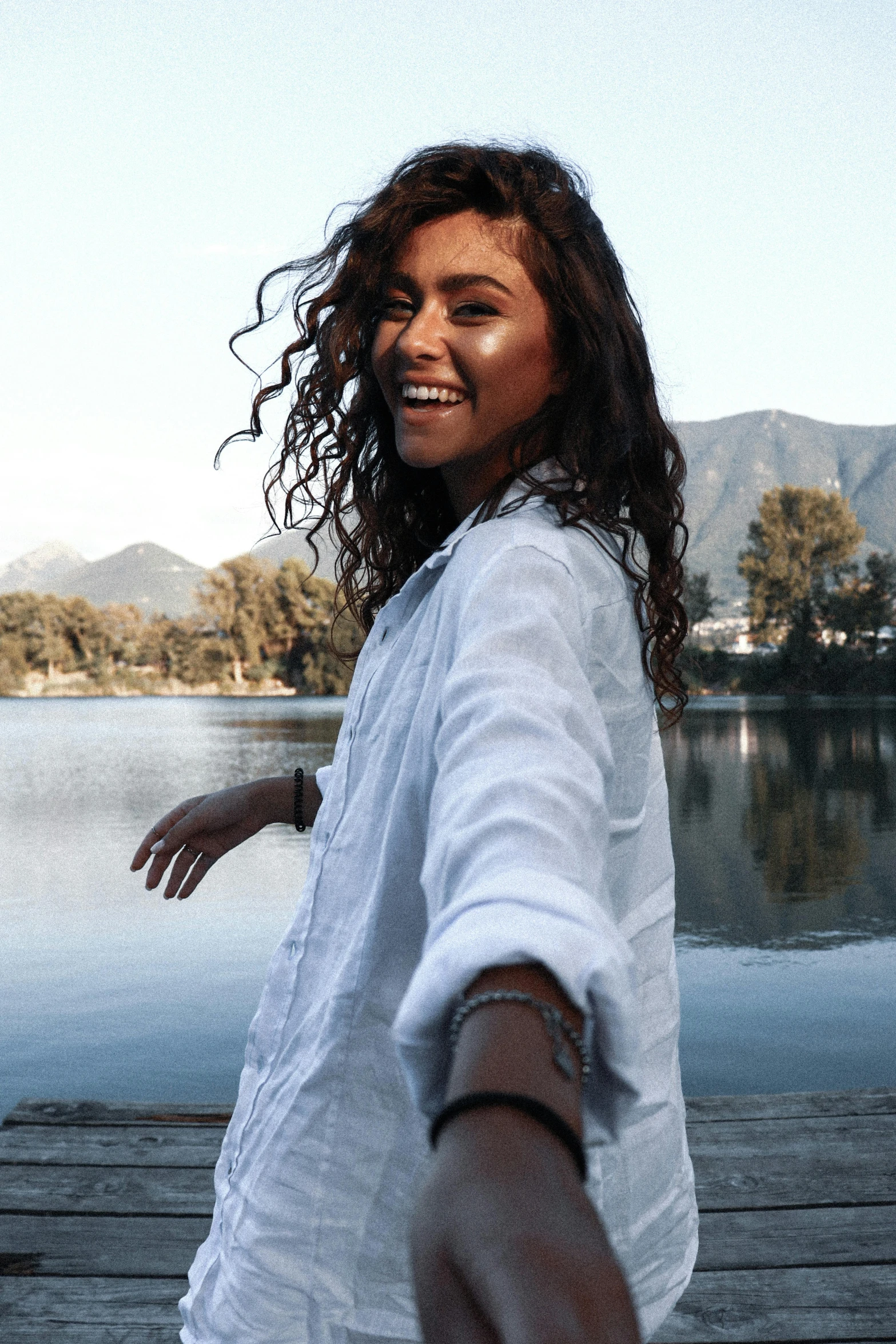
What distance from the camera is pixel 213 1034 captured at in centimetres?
527

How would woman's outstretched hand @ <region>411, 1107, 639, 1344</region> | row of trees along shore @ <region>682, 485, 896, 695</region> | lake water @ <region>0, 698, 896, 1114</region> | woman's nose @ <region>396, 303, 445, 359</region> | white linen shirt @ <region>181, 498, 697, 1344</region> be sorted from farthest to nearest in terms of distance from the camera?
row of trees along shore @ <region>682, 485, 896, 695</region> → lake water @ <region>0, 698, 896, 1114</region> → woman's nose @ <region>396, 303, 445, 359</region> → white linen shirt @ <region>181, 498, 697, 1344</region> → woman's outstretched hand @ <region>411, 1107, 639, 1344</region>

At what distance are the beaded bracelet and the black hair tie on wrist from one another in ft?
0.08

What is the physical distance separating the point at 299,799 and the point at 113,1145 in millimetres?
1582

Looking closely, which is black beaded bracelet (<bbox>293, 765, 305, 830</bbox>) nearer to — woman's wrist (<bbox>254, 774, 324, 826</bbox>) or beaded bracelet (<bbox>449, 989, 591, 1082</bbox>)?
woman's wrist (<bbox>254, 774, 324, 826</bbox>)

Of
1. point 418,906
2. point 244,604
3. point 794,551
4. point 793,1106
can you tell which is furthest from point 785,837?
point 244,604

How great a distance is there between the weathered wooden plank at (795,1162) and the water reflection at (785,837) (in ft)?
14.2

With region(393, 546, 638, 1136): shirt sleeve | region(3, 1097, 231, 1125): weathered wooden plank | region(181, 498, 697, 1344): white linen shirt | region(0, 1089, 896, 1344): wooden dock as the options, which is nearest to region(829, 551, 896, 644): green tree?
region(0, 1089, 896, 1344): wooden dock

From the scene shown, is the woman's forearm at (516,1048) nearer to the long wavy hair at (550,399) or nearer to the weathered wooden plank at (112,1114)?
the long wavy hair at (550,399)

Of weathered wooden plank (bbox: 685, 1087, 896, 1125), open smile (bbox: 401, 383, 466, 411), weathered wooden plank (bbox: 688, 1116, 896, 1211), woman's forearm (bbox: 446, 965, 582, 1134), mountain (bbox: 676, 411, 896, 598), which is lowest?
weathered wooden plank (bbox: 685, 1087, 896, 1125)

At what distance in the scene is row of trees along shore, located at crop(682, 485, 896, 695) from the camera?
37.7m

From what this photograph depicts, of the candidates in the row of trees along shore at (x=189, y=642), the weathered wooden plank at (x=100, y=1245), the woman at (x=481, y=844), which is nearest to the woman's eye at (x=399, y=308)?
the woman at (x=481, y=844)

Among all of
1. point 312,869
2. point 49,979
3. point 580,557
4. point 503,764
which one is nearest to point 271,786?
point 312,869

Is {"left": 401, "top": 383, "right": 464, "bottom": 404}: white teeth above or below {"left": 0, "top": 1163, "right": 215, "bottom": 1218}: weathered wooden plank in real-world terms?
above

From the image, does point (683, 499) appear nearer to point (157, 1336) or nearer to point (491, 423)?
point (491, 423)
